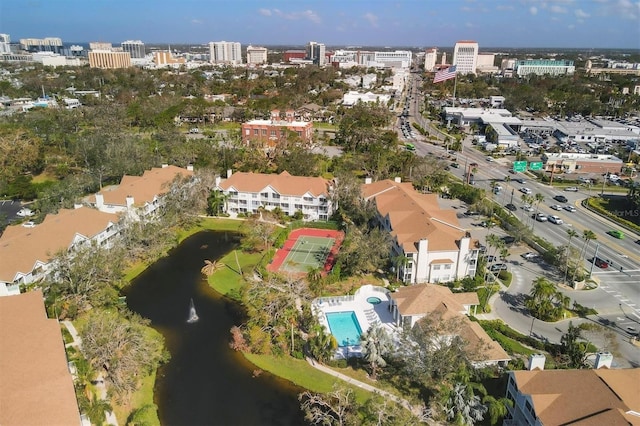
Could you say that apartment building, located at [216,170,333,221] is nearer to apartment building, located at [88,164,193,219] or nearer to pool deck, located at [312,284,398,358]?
apartment building, located at [88,164,193,219]

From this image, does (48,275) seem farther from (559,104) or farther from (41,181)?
(559,104)

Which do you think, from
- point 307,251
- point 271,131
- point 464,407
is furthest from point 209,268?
point 271,131

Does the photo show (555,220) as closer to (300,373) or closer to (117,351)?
(300,373)

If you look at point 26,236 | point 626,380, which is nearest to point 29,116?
point 26,236

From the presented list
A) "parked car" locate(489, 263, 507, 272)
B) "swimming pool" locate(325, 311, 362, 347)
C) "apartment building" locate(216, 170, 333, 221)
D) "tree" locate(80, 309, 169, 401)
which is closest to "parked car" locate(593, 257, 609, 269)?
"parked car" locate(489, 263, 507, 272)

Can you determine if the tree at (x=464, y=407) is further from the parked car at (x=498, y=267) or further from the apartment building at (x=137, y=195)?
the apartment building at (x=137, y=195)
